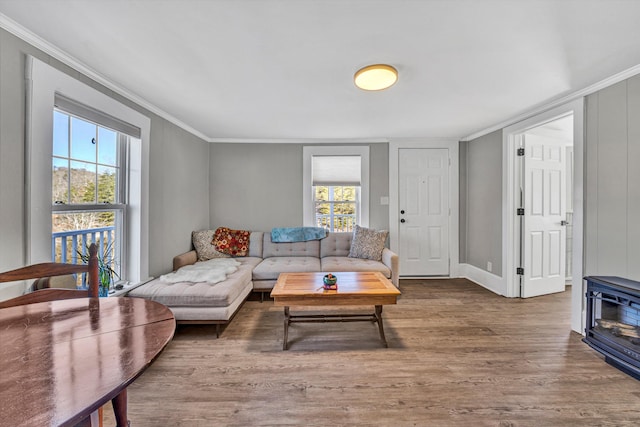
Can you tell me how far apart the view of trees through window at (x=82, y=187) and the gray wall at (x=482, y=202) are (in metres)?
4.46

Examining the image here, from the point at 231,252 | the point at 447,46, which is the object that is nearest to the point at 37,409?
the point at 447,46

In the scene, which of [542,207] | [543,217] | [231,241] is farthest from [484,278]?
[231,241]

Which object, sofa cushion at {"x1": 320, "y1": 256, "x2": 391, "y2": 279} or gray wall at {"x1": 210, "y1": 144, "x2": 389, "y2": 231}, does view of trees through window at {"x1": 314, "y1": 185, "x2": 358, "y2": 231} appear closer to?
gray wall at {"x1": 210, "y1": 144, "x2": 389, "y2": 231}

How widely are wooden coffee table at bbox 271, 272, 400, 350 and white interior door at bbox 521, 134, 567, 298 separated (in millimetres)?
2224

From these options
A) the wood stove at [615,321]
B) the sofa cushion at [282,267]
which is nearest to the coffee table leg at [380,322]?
the sofa cushion at [282,267]

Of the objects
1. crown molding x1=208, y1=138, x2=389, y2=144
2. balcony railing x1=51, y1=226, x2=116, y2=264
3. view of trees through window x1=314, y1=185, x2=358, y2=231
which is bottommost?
balcony railing x1=51, y1=226, x2=116, y2=264

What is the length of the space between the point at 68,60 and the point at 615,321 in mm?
4446

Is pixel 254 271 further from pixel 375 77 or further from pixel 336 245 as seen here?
pixel 375 77

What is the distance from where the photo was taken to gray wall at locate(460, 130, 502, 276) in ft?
11.9

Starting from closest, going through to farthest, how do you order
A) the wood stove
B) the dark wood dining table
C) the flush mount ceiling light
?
the dark wood dining table
the wood stove
the flush mount ceiling light

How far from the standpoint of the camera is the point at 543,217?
3488 mm

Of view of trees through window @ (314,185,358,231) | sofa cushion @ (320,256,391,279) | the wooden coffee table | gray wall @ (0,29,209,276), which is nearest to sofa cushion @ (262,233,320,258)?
sofa cushion @ (320,256,391,279)

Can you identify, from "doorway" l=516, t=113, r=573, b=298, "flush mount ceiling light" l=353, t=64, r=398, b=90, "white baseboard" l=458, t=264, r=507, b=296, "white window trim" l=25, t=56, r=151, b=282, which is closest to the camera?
"white window trim" l=25, t=56, r=151, b=282

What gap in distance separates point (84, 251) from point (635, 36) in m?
4.22
